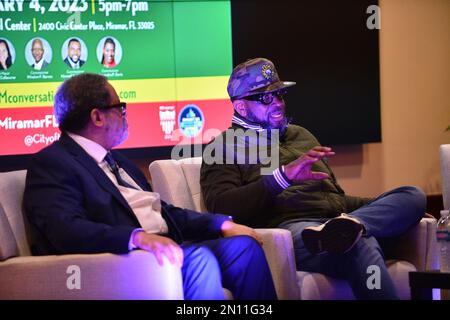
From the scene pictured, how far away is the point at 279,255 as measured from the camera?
325cm

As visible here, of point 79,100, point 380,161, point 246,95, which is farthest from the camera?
point 380,161

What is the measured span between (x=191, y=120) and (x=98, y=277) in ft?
10.3

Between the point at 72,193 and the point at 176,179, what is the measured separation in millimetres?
853

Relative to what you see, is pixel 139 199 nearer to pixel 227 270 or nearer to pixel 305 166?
pixel 227 270

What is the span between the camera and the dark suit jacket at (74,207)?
9.23ft

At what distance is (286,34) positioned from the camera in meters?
6.02

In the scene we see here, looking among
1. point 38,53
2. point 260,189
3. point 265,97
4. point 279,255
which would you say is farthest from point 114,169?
point 38,53

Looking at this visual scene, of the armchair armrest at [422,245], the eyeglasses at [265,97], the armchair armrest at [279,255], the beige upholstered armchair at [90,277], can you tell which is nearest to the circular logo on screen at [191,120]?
the eyeglasses at [265,97]

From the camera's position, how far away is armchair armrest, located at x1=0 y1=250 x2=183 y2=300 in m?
2.73

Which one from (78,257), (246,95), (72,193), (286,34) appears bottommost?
(78,257)

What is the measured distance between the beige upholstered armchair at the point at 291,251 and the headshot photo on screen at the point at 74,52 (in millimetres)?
2018
